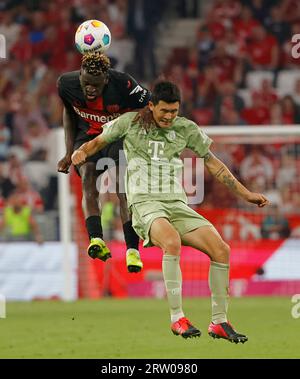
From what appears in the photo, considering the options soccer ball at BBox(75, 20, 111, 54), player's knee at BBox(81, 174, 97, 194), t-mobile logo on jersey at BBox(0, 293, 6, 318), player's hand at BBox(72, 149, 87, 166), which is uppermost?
soccer ball at BBox(75, 20, 111, 54)

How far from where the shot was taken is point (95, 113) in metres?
12.2

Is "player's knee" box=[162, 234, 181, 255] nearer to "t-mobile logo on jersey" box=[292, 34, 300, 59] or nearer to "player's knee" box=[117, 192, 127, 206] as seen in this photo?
"player's knee" box=[117, 192, 127, 206]

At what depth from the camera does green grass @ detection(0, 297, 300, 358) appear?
1175cm

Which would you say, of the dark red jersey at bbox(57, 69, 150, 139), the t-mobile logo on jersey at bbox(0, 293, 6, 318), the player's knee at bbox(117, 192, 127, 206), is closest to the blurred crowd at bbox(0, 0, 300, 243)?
the t-mobile logo on jersey at bbox(0, 293, 6, 318)

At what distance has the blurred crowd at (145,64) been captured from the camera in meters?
23.4

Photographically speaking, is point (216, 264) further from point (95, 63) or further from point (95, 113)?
point (95, 63)

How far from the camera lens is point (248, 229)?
795 inches

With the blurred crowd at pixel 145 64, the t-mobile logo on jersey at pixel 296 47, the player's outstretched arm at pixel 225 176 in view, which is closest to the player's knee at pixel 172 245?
the player's outstretched arm at pixel 225 176

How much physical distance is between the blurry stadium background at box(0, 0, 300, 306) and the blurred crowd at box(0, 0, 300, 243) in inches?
1.1

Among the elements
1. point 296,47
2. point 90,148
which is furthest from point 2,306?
point 296,47

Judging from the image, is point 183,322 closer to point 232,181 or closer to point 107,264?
point 232,181

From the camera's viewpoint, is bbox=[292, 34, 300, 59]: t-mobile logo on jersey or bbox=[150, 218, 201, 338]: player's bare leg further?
bbox=[292, 34, 300, 59]: t-mobile logo on jersey

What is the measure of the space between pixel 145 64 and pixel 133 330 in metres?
11.6

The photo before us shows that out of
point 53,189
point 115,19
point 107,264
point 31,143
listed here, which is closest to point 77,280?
point 107,264
